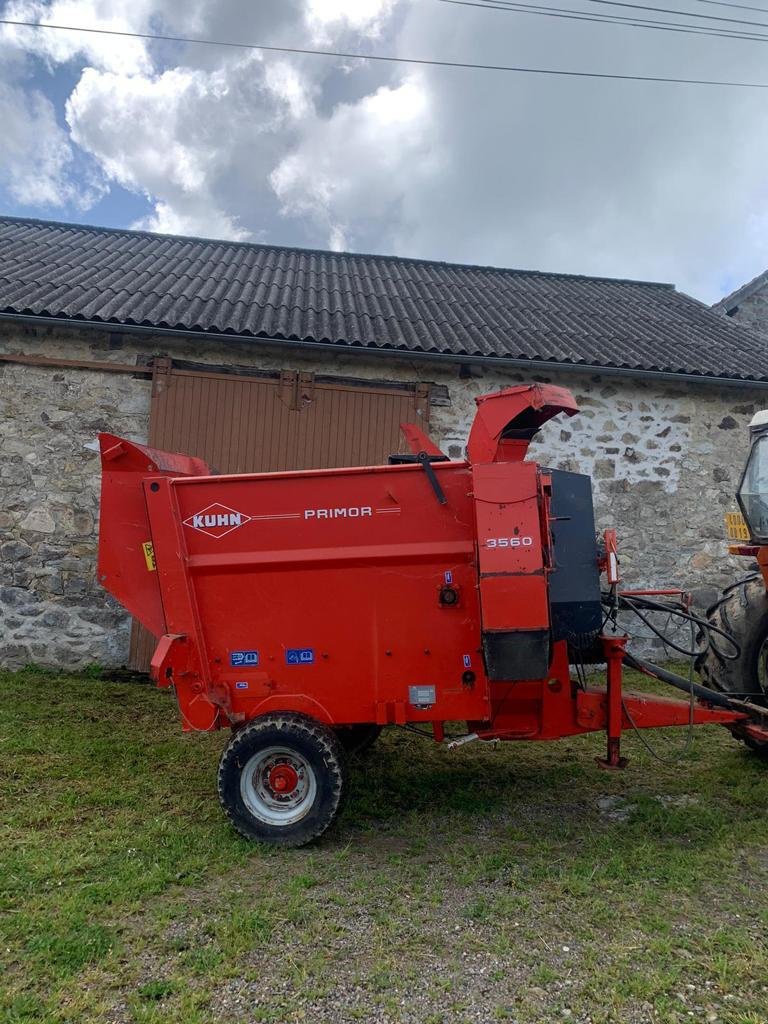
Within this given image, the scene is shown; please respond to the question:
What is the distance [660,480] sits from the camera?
8195 millimetres

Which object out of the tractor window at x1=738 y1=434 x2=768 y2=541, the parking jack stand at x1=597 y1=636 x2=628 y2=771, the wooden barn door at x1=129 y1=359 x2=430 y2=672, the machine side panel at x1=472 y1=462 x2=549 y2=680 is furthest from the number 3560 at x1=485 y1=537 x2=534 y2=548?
the wooden barn door at x1=129 y1=359 x2=430 y2=672

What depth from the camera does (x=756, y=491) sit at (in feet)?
15.9

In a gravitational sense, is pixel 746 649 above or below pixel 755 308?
below

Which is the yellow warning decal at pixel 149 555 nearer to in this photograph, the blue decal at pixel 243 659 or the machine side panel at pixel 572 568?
the blue decal at pixel 243 659

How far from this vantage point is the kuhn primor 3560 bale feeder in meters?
3.75

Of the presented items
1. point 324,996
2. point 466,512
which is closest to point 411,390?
point 466,512

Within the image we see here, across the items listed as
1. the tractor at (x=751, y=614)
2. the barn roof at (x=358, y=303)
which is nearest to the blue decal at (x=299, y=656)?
the tractor at (x=751, y=614)

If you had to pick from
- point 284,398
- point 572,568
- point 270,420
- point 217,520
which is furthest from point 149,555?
point 284,398

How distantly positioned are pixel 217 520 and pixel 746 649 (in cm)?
344

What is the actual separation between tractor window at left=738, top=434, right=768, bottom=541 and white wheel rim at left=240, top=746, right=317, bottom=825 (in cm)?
330

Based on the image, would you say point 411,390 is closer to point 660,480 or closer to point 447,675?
point 660,480

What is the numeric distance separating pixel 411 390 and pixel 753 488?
3.81 metres

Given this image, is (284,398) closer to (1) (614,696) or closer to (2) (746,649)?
(1) (614,696)

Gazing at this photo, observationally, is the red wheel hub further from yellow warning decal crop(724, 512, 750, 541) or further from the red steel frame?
yellow warning decal crop(724, 512, 750, 541)
